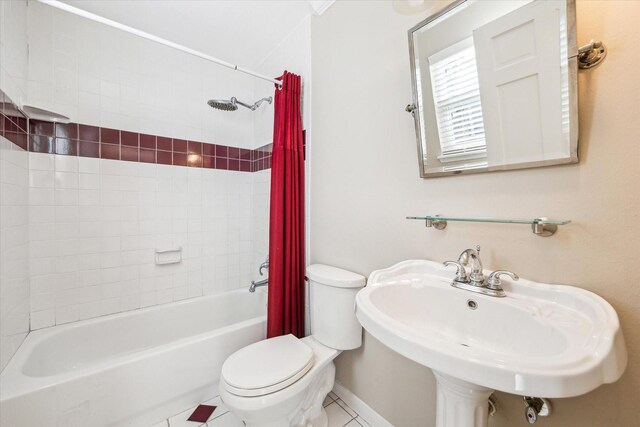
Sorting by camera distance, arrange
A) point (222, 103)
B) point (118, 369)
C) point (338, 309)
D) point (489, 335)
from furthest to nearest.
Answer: point (222, 103)
point (338, 309)
point (118, 369)
point (489, 335)

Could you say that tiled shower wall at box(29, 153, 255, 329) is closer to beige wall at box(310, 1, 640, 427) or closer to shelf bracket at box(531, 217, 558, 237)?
beige wall at box(310, 1, 640, 427)

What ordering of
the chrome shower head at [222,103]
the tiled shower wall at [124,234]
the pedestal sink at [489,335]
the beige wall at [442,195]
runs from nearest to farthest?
the pedestal sink at [489,335] < the beige wall at [442,195] < the tiled shower wall at [124,234] < the chrome shower head at [222,103]

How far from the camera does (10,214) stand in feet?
3.97

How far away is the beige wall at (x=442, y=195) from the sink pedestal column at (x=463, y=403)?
7.6 inches

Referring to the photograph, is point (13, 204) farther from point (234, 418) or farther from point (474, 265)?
point (474, 265)

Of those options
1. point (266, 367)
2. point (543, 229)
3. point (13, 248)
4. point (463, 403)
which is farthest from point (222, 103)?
point (463, 403)

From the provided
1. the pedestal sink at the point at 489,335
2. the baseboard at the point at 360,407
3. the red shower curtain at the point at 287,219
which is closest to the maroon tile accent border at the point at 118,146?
the red shower curtain at the point at 287,219

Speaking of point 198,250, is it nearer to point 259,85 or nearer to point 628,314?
point 259,85

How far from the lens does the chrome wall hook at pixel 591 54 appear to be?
681 millimetres

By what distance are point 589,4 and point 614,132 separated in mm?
379

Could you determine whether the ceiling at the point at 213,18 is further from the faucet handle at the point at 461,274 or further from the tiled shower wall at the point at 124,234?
the faucet handle at the point at 461,274

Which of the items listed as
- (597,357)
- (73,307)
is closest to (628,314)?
(597,357)

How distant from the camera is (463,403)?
726 mm

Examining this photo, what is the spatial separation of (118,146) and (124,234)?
0.61 m
